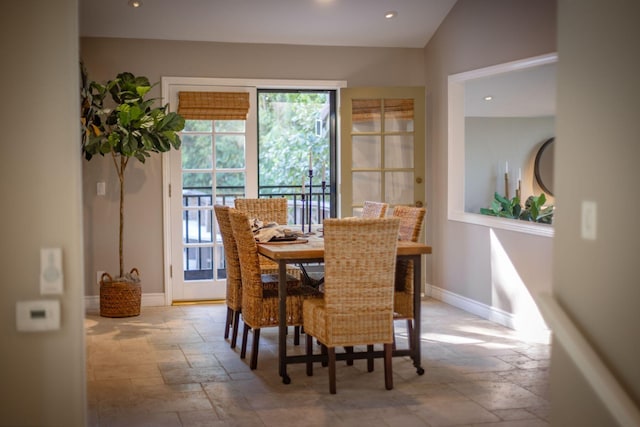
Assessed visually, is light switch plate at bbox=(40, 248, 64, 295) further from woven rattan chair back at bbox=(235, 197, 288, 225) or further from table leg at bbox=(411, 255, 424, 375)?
woven rattan chair back at bbox=(235, 197, 288, 225)

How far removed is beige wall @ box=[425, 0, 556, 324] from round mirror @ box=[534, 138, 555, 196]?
2.68m

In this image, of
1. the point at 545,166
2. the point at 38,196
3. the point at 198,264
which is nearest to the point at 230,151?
the point at 198,264

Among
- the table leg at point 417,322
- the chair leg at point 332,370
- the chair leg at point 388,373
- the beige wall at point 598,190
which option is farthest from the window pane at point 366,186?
the beige wall at point 598,190

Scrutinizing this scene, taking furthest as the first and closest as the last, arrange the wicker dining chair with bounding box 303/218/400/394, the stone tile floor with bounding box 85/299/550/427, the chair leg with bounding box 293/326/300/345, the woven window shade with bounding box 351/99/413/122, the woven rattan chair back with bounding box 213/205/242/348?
the woven window shade with bounding box 351/99/413/122 → the chair leg with bounding box 293/326/300/345 → the woven rattan chair back with bounding box 213/205/242/348 → the wicker dining chair with bounding box 303/218/400/394 → the stone tile floor with bounding box 85/299/550/427

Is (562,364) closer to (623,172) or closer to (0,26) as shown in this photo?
(623,172)

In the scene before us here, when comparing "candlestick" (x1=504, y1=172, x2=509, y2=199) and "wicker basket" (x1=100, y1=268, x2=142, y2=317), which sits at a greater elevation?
"candlestick" (x1=504, y1=172, x2=509, y2=199)

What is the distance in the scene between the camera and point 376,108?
7379 mm

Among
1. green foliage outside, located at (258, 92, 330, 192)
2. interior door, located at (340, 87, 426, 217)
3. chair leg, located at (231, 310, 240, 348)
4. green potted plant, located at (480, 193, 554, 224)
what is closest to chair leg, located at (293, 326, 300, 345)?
chair leg, located at (231, 310, 240, 348)

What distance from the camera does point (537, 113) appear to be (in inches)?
375

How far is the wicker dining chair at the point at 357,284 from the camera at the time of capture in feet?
14.0

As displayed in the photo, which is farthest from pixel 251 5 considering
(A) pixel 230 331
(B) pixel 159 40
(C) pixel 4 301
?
(C) pixel 4 301

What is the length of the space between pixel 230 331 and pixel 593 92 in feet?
14.0

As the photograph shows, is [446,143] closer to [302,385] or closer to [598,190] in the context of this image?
[302,385]

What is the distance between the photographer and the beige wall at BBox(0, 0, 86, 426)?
217cm
